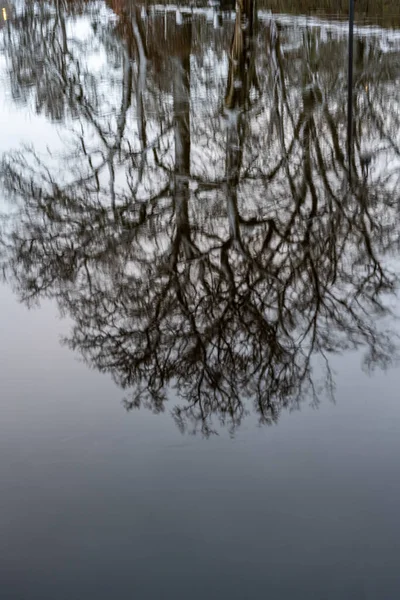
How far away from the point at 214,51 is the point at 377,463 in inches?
848

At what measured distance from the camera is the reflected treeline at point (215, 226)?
8898 mm

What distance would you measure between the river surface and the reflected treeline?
0.04m

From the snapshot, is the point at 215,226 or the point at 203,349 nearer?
the point at 203,349

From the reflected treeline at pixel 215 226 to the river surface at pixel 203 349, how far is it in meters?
0.04

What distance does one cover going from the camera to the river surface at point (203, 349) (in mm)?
6051

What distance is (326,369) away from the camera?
8.62 metres

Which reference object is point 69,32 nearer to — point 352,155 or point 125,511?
point 352,155

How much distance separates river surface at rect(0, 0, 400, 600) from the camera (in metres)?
6.05

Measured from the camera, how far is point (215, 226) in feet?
41.8

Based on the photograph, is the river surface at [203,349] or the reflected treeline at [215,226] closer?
the river surface at [203,349]

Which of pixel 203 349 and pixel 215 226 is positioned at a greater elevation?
pixel 215 226

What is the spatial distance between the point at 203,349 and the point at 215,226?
12.6ft

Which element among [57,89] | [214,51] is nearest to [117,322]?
[57,89]

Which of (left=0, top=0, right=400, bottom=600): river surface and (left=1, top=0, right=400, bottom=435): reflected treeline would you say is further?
(left=1, top=0, right=400, bottom=435): reflected treeline
